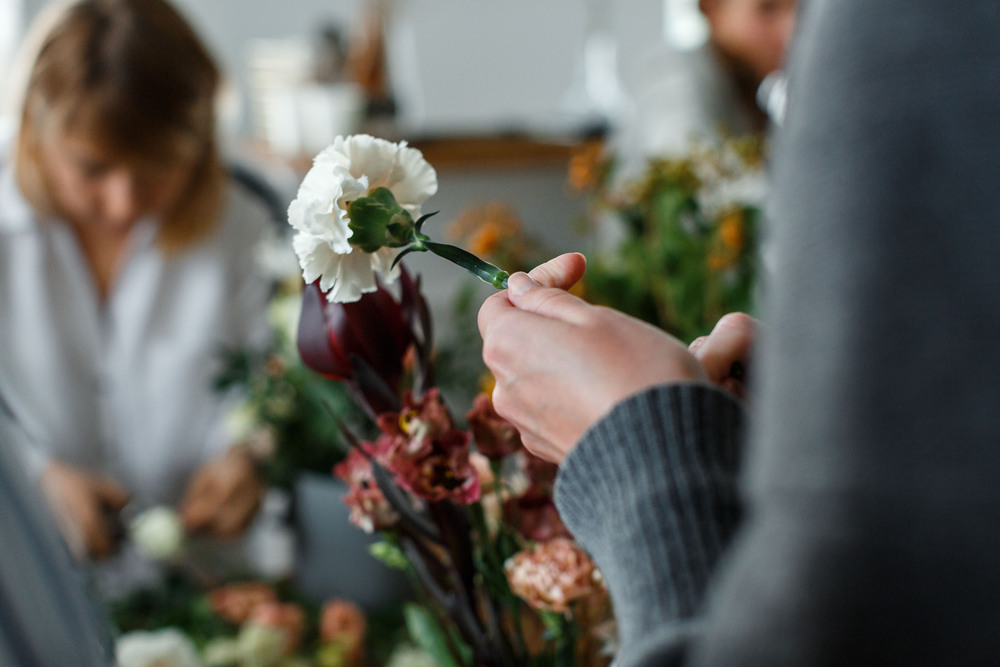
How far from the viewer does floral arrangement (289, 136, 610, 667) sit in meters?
0.27

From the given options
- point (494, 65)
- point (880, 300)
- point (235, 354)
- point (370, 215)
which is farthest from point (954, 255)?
point (494, 65)

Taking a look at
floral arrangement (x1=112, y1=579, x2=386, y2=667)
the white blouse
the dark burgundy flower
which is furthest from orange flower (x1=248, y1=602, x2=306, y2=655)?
the white blouse

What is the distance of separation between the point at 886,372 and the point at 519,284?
0.12 metres

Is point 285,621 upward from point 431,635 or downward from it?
downward

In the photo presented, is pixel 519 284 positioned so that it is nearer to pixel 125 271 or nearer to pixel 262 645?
pixel 262 645

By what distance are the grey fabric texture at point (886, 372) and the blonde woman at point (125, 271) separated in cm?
92

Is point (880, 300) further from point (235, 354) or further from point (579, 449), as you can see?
point (235, 354)

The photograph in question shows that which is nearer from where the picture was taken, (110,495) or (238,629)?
(238,629)

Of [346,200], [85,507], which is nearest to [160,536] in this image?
[85,507]

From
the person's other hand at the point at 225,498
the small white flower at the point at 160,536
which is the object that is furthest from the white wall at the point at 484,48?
the small white flower at the point at 160,536

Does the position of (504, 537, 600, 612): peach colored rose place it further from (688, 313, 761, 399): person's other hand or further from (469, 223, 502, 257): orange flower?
(469, 223, 502, 257): orange flower

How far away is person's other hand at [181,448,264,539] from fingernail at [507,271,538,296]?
833 millimetres

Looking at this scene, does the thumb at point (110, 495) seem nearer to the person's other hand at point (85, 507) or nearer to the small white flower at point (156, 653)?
the person's other hand at point (85, 507)

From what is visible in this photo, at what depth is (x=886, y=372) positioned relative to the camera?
0.17 meters
